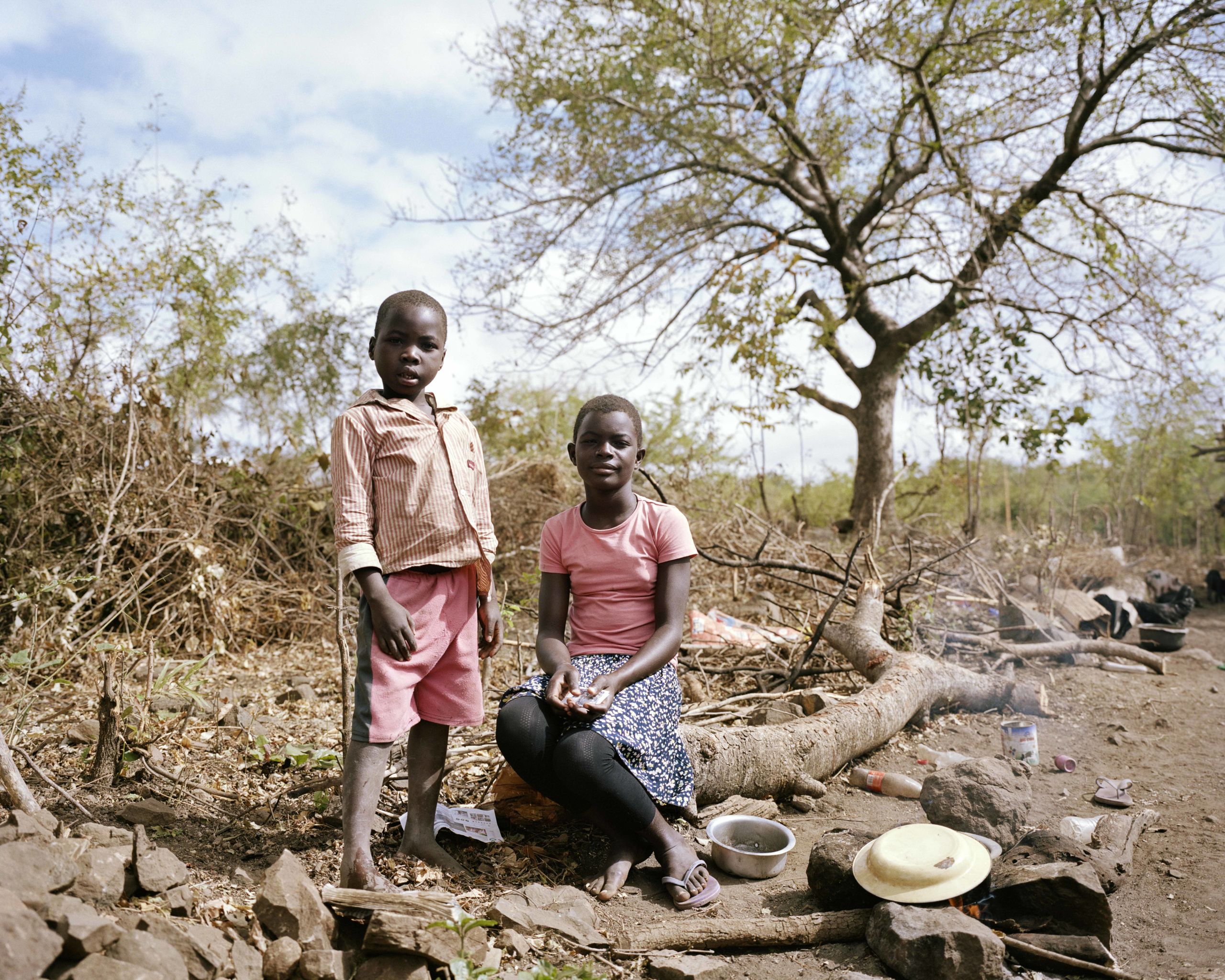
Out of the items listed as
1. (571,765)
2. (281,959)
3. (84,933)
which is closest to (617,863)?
(571,765)

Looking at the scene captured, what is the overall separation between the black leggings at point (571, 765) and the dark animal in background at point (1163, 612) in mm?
6532

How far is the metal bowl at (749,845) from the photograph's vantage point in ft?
8.52

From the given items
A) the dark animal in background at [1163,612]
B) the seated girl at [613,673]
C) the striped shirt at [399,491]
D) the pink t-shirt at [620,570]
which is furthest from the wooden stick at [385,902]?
the dark animal in background at [1163,612]

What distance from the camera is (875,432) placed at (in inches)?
412

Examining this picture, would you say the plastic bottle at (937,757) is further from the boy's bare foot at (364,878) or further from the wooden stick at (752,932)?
the boy's bare foot at (364,878)

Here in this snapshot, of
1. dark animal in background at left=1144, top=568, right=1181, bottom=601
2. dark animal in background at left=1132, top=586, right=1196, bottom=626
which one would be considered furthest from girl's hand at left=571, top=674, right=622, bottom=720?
dark animal in background at left=1144, top=568, right=1181, bottom=601

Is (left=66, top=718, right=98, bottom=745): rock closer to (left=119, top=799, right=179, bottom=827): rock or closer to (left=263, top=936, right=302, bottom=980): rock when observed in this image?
(left=119, top=799, right=179, bottom=827): rock

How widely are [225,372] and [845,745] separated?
516cm

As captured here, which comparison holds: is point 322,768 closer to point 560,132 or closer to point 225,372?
point 225,372

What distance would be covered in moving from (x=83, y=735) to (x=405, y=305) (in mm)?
2418

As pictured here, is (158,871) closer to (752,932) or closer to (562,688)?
(562,688)

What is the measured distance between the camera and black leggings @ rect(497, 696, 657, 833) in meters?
2.38

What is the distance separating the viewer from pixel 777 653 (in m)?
4.96

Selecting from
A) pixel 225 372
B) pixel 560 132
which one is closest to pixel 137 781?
pixel 225 372
